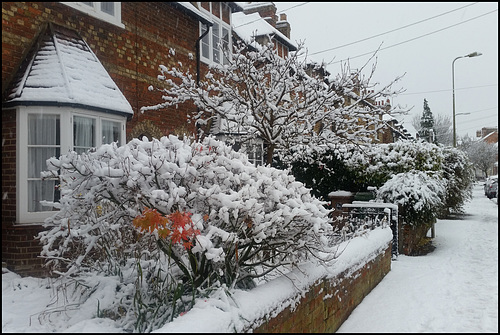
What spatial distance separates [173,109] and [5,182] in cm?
456

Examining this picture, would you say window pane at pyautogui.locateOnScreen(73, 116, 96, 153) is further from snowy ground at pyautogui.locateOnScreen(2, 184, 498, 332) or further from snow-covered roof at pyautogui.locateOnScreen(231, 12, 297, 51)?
snow-covered roof at pyautogui.locateOnScreen(231, 12, 297, 51)

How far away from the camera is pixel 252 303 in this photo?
10.2 ft

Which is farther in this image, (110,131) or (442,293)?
(110,131)

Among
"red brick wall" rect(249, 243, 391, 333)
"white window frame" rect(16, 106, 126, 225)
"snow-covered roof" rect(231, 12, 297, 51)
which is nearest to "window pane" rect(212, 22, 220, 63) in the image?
"snow-covered roof" rect(231, 12, 297, 51)

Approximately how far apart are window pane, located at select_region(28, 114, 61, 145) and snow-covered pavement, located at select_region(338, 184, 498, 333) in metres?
5.13

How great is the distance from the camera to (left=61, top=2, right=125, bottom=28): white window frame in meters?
7.39

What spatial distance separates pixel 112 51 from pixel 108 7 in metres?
0.92

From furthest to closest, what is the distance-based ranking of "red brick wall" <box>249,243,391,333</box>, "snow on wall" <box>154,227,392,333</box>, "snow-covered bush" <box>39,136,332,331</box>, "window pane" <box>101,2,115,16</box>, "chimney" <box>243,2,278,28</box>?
"chimney" <box>243,2,278,28</box>, "window pane" <box>101,2,115,16</box>, "red brick wall" <box>249,243,391,333</box>, "snow-covered bush" <box>39,136,332,331</box>, "snow on wall" <box>154,227,392,333</box>

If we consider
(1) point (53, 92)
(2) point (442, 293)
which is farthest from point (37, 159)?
(2) point (442, 293)

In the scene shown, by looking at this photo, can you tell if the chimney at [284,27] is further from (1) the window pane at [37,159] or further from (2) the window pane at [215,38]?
(1) the window pane at [37,159]

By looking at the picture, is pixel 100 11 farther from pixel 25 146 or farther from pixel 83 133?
pixel 25 146

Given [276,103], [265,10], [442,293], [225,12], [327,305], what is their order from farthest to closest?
1. [265,10]
2. [225,12]
3. [276,103]
4. [442,293]
5. [327,305]

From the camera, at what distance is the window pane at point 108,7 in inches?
322

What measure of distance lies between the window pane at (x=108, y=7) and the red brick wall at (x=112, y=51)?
266 millimetres
